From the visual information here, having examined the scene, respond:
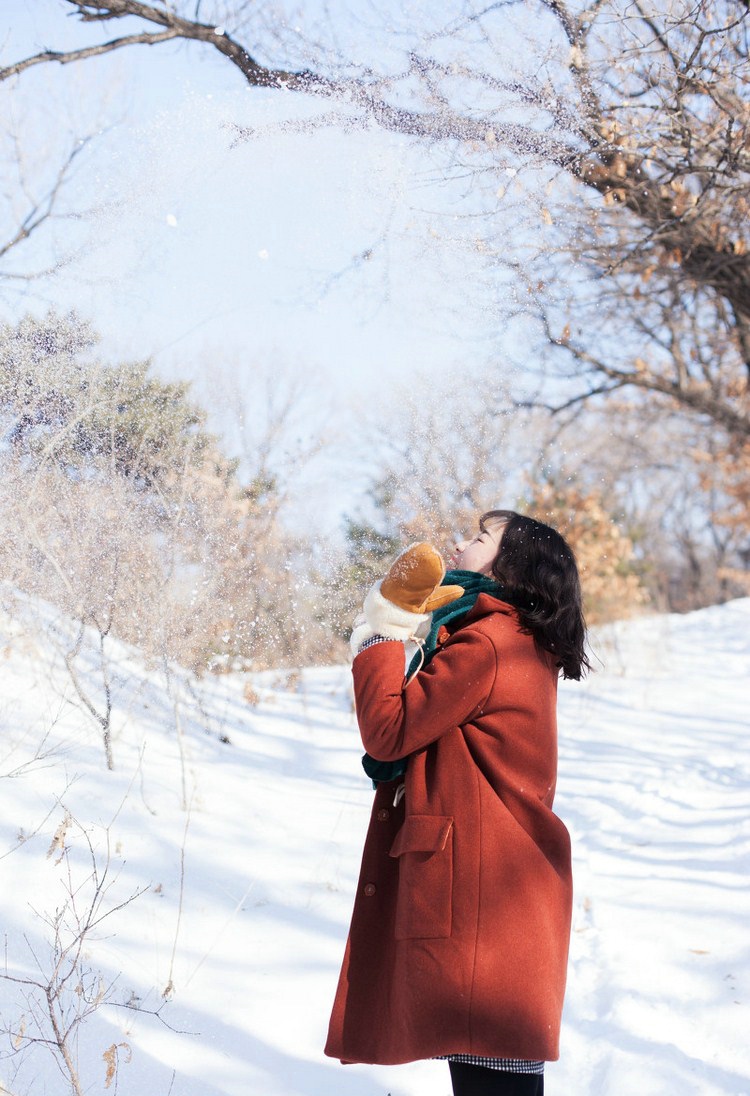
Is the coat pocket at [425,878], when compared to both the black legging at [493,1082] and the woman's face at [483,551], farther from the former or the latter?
the woman's face at [483,551]

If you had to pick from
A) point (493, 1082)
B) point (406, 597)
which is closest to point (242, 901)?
point (493, 1082)

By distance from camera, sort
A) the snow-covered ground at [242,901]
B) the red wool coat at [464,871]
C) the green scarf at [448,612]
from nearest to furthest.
→ the red wool coat at [464,871], the green scarf at [448,612], the snow-covered ground at [242,901]

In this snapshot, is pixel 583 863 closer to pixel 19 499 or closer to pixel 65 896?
pixel 65 896

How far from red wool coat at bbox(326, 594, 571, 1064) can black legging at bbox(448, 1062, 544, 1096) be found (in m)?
0.07

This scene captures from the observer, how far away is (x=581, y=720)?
700 cm

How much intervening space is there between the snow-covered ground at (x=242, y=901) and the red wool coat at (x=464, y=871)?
0.64 m

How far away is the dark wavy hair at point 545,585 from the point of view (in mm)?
1764

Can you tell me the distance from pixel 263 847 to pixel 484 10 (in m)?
3.17

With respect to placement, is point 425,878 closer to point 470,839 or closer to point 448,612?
point 470,839

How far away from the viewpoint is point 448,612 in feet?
5.92

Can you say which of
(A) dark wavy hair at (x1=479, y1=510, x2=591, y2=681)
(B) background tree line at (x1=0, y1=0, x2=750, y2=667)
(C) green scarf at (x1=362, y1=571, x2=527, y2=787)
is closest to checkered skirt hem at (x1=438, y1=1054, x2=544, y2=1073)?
(C) green scarf at (x1=362, y1=571, x2=527, y2=787)

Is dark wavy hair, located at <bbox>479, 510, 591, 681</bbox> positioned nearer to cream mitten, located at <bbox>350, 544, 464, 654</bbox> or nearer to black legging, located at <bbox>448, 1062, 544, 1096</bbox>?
cream mitten, located at <bbox>350, 544, 464, 654</bbox>

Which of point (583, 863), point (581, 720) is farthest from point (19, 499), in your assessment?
point (581, 720)

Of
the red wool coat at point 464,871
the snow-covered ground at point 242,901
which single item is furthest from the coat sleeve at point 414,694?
the snow-covered ground at point 242,901
